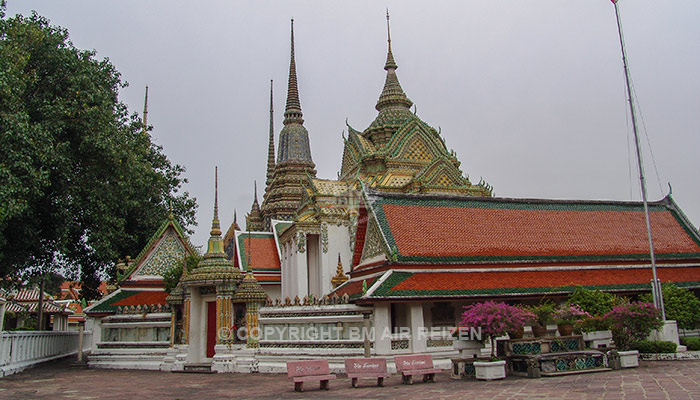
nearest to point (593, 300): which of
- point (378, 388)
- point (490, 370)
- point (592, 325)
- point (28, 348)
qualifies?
point (592, 325)

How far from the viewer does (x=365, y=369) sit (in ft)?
41.2

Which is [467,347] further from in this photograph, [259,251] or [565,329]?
[259,251]

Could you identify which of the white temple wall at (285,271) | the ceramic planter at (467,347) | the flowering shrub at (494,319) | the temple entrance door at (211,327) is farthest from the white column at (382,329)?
the white temple wall at (285,271)

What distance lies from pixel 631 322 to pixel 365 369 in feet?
24.7

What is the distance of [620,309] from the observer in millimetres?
15297

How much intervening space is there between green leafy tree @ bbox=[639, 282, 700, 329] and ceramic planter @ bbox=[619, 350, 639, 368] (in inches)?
175

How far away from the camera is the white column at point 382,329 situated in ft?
51.4

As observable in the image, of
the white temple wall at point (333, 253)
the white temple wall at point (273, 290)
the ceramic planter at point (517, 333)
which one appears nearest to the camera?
the ceramic planter at point (517, 333)

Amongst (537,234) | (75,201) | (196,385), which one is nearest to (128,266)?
(75,201)

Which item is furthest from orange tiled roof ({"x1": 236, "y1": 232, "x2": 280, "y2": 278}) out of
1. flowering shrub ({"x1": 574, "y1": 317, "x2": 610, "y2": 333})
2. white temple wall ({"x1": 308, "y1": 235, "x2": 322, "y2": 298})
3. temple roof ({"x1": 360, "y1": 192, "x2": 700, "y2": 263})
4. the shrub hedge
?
the shrub hedge

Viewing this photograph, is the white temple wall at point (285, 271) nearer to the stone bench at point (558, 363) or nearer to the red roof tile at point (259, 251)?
the red roof tile at point (259, 251)

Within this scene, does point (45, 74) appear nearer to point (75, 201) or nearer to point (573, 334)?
point (75, 201)

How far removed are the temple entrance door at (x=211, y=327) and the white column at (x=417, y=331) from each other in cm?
616

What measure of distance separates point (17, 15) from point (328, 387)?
1666 centimetres
